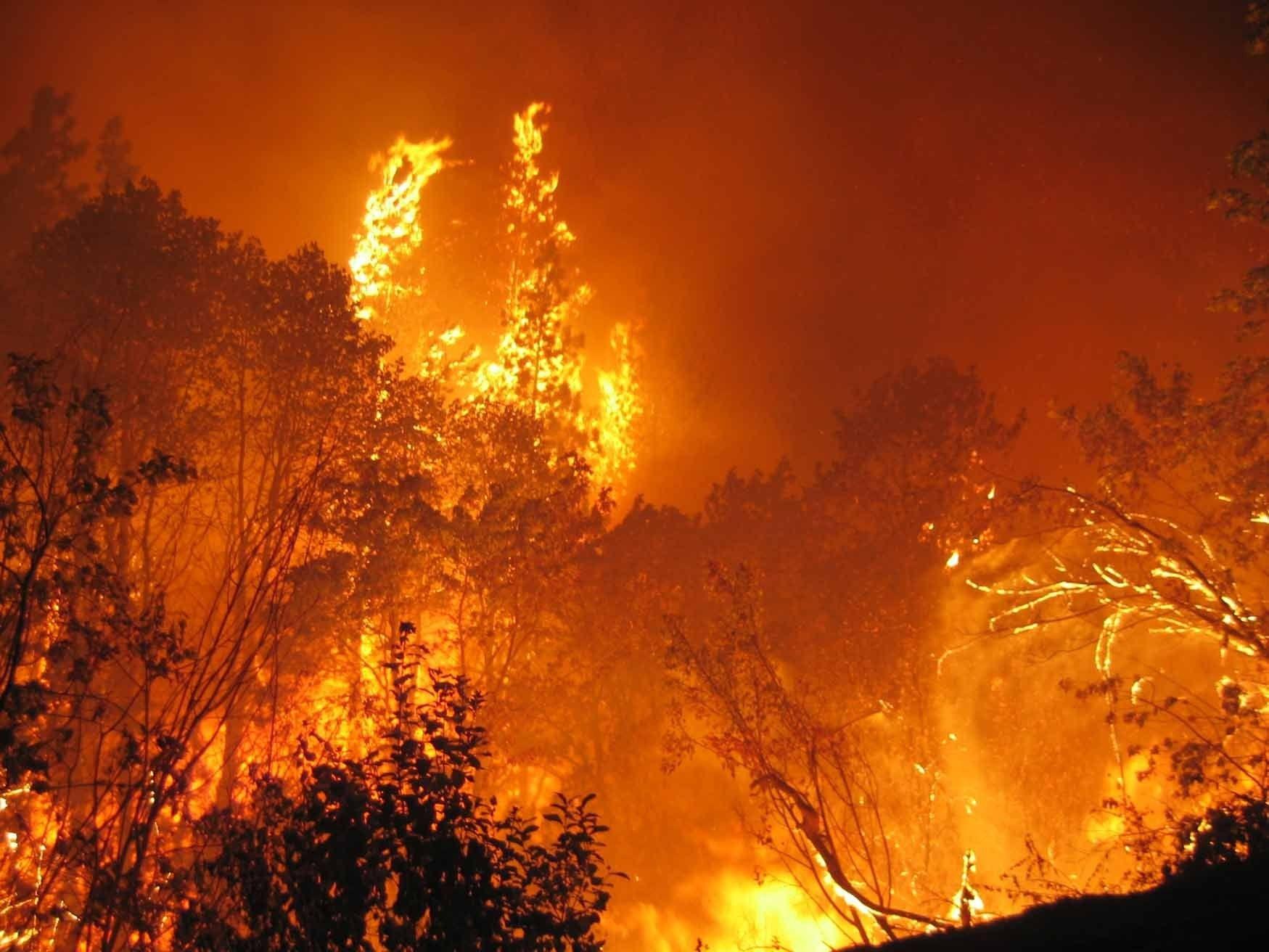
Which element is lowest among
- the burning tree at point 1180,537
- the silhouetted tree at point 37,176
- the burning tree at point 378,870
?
the burning tree at point 378,870

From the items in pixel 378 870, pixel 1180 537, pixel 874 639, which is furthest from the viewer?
pixel 874 639

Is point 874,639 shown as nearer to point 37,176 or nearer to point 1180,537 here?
point 1180,537

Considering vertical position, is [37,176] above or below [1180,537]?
above

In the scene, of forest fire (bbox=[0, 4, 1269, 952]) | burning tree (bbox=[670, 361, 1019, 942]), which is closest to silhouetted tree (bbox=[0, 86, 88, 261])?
forest fire (bbox=[0, 4, 1269, 952])

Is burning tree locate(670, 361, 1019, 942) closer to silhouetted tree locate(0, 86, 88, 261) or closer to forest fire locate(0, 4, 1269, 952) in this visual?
forest fire locate(0, 4, 1269, 952)

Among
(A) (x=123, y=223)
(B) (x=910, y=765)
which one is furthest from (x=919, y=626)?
(A) (x=123, y=223)

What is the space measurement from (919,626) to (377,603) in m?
18.2

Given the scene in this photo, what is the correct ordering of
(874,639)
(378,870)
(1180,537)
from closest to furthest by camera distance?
(378,870)
(1180,537)
(874,639)

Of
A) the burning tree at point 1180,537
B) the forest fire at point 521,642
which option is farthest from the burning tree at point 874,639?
the burning tree at point 1180,537

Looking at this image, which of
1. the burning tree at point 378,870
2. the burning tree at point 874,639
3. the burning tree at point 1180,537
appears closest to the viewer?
the burning tree at point 378,870

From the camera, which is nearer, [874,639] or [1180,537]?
[1180,537]

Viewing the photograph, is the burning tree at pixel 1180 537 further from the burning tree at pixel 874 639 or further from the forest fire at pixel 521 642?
the burning tree at pixel 874 639


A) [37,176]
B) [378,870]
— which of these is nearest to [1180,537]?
[378,870]

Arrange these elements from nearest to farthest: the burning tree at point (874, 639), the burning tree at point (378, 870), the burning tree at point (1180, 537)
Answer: the burning tree at point (378, 870) < the burning tree at point (1180, 537) < the burning tree at point (874, 639)
